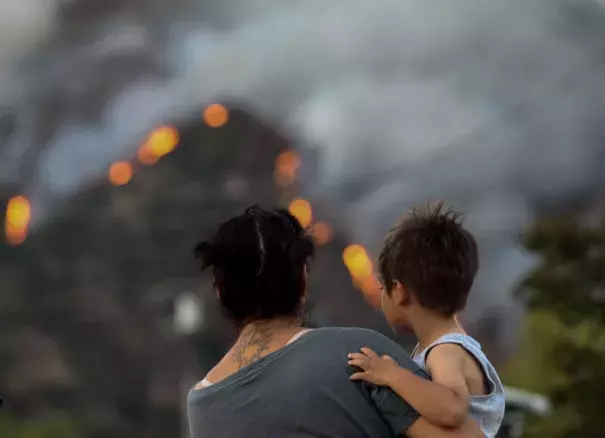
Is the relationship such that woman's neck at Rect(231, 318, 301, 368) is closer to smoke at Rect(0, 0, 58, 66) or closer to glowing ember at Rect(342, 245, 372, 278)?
glowing ember at Rect(342, 245, 372, 278)

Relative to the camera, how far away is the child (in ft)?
3.87

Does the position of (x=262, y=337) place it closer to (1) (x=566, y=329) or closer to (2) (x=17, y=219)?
(1) (x=566, y=329)

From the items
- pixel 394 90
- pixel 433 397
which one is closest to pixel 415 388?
pixel 433 397

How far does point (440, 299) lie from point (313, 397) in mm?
257

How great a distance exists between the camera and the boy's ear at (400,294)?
4.10 feet

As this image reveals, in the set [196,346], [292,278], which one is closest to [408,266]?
[292,278]

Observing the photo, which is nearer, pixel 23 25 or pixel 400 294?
pixel 400 294

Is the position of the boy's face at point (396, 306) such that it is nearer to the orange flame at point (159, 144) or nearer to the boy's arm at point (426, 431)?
the boy's arm at point (426, 431)

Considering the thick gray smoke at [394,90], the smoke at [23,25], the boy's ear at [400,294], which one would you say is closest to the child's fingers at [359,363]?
the boy's ear at [400,294]

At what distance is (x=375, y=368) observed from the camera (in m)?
1.05

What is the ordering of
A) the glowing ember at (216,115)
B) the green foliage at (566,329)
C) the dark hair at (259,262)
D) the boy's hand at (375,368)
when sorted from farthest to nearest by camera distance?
1. the glowing ember at (216,115)
2. the green foliage at (566,329)
3. the dark hair at (259,262)
4. the boy's hand at (375,368)

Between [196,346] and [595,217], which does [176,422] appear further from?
[595,217]

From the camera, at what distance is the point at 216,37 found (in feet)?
23.5

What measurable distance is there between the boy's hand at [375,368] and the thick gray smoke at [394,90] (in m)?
5.75
